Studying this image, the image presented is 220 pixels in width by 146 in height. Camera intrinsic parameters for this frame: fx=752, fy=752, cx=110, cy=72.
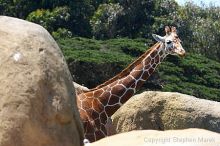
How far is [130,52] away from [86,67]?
395 cm

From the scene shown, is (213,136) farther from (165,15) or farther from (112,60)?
(165,15)

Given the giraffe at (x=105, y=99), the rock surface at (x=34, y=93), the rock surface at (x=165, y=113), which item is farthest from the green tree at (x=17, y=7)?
the rock surface at (x=34, y=93)

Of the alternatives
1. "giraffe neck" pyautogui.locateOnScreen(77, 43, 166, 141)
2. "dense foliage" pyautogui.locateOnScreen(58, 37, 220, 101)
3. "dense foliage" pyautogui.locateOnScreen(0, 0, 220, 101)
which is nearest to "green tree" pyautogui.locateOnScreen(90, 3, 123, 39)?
"dense foliage" pyautogui.locateOnScreen(0, 0, 220, 101)

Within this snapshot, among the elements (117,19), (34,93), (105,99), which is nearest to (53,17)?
(117,19)

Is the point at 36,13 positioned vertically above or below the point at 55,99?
below

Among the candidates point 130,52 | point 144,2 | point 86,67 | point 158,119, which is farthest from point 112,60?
point 158,119

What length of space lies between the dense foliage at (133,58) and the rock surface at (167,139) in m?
18.3

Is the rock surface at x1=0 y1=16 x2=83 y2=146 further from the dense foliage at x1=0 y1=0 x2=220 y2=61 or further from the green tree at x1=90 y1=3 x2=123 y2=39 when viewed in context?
the green tree at x1=90 y1=3 x2=123 y2=39

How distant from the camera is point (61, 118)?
6.61 meters

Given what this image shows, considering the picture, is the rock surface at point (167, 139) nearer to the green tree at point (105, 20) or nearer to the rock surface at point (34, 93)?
the rock surface at point (34, 93)

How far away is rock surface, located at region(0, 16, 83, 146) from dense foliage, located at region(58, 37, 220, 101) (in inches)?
696

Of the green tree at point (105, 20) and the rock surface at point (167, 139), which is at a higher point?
the rock surface at point (167, 139)

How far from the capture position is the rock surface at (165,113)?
12133 mm

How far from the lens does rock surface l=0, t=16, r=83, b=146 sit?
21.1ft
